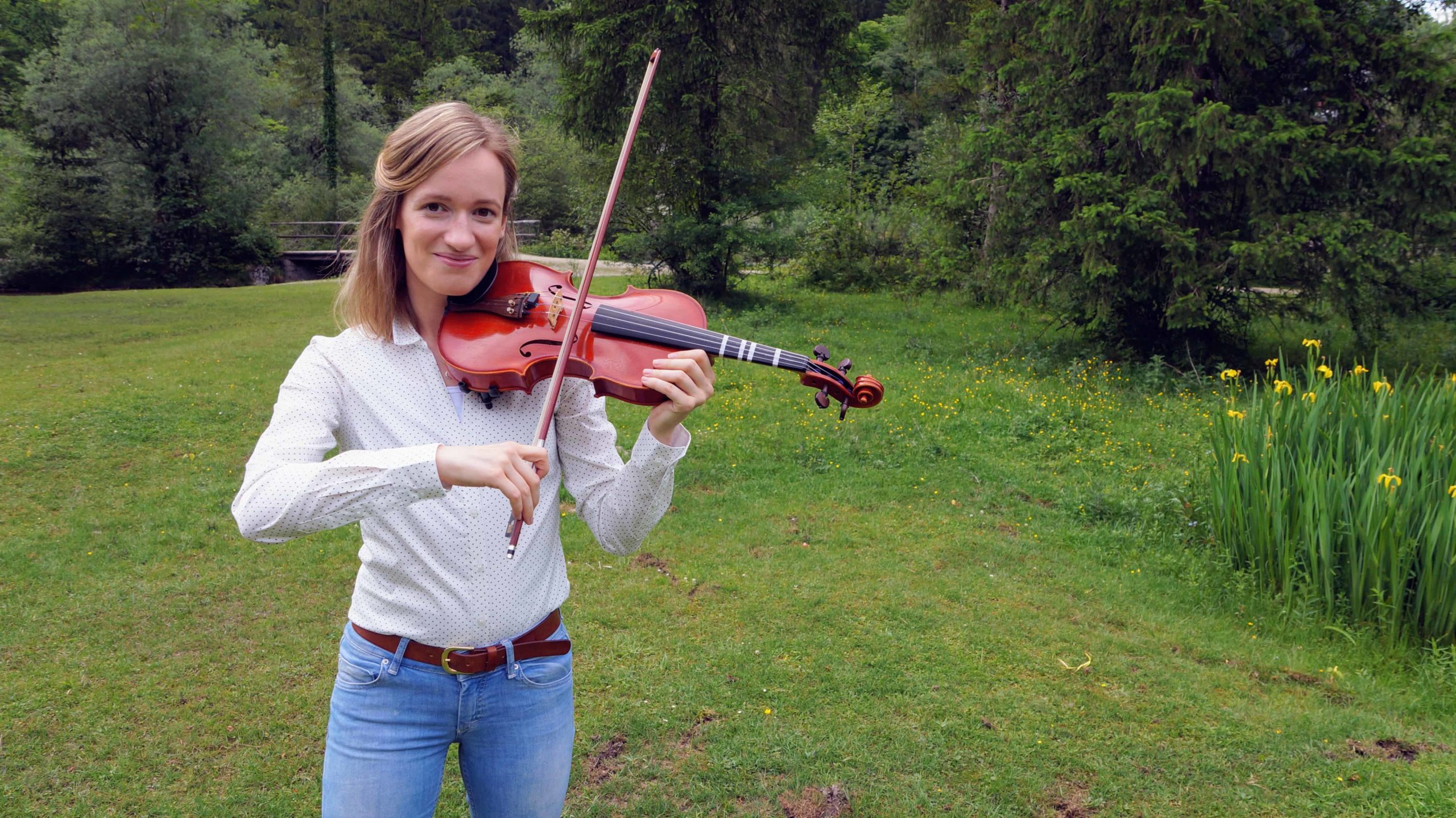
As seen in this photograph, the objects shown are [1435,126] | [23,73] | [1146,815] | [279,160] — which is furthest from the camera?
[279,160]

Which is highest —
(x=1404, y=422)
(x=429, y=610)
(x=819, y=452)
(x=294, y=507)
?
(x=294, y=507)

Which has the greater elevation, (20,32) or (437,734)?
(20,32)

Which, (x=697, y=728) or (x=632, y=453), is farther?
(x=697, y=728)

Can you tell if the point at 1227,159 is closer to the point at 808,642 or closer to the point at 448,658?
the point at 808,642

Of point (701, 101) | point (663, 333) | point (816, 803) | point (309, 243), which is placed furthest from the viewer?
point (309, 243)

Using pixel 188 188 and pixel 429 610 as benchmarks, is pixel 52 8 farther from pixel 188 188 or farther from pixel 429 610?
pixel 429 610

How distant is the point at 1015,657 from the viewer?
4.62 m

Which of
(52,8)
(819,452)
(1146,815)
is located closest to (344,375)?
(1146,815)

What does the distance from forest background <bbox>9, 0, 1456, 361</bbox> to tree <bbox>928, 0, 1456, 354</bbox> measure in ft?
0.10

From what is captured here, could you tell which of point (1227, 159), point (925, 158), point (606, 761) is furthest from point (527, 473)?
point (925, 158)

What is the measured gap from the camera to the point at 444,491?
141 centimetres

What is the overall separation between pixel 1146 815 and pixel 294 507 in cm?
327

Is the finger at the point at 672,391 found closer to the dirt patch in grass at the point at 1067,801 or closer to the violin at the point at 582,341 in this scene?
the violin at the point at 582,341

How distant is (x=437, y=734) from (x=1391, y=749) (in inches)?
153
